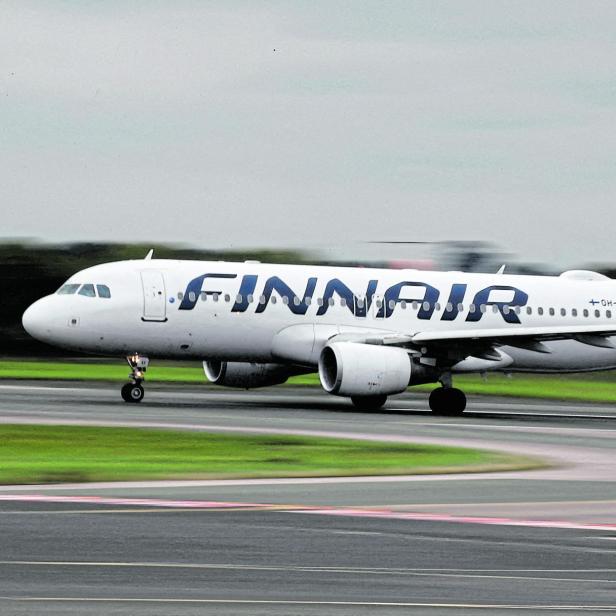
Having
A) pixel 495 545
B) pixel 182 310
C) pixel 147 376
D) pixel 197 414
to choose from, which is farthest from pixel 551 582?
pixel 147 376

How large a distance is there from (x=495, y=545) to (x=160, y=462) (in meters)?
9.29

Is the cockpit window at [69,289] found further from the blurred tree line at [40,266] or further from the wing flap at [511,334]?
the blurred tree line at [40,266]

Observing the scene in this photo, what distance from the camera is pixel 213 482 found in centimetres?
2033

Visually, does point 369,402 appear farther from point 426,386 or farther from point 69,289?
point 426,386

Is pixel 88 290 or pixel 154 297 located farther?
pixel 88 290

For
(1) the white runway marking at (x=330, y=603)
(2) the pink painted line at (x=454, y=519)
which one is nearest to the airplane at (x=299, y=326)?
(2) the pink painted line at (x=454, y=519)

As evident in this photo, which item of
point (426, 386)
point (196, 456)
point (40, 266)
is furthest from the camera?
point (40, 266)

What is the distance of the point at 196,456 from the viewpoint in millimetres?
24062

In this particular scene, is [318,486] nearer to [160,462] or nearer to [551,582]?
[160,462]

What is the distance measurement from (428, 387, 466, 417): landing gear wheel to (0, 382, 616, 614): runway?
14.6 metres

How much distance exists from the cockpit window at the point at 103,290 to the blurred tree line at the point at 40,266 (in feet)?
120

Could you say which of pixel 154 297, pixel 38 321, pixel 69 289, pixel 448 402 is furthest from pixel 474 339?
pixel 38 321

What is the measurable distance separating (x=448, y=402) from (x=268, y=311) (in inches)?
203

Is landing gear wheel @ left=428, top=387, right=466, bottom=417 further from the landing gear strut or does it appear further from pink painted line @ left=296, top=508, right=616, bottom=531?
pink painted line @ left=296, top=508, right=616, bottom=531
